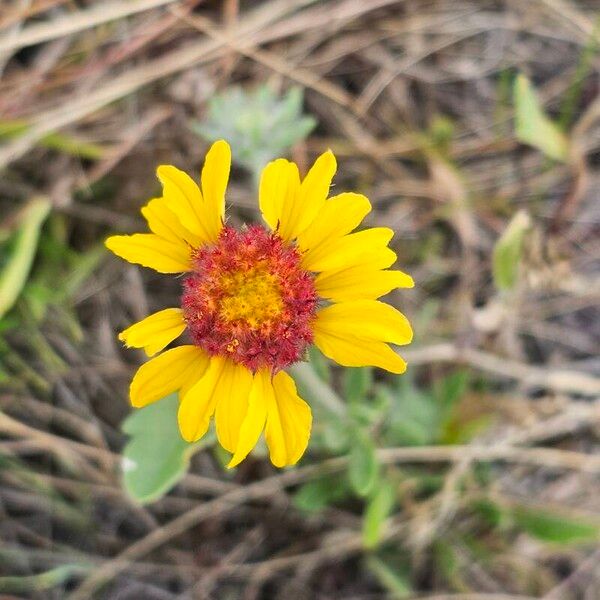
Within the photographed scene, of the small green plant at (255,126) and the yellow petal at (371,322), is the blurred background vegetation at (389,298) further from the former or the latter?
the yellow petal at (371,322)

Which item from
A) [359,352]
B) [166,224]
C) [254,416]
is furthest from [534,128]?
[254,416]

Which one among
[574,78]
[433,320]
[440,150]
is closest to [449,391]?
[433,320]

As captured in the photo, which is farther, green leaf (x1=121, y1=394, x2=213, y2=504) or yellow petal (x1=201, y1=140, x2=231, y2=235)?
green leaf (x1=121, y1=394, x2=213, y2=504)

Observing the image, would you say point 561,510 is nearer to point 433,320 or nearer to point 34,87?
point 433,320

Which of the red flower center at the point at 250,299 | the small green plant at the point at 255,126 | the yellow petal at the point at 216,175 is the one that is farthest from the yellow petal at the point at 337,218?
the small green plant at the point at 255,126

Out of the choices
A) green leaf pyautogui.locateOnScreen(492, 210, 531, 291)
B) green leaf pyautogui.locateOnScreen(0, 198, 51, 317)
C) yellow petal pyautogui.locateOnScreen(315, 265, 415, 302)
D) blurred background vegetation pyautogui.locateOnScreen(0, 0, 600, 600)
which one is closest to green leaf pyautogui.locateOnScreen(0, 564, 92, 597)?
blurred background vegetation pyautogui.locateOnScreen(0, 0, 600, 600)

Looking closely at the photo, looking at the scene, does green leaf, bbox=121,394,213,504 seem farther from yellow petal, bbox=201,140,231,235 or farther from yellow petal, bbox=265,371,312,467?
yellow petal, bbox=201,140,231,235
